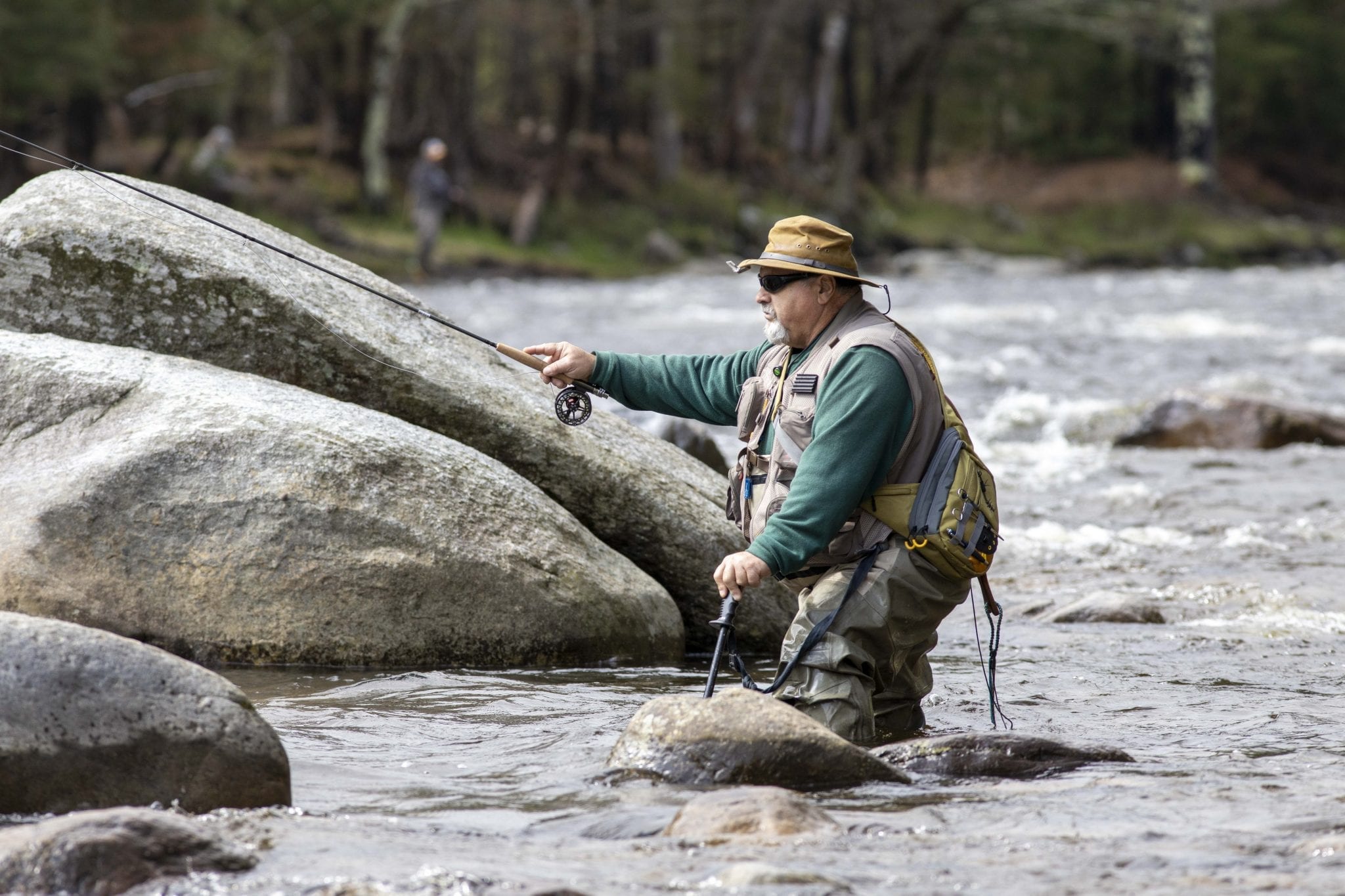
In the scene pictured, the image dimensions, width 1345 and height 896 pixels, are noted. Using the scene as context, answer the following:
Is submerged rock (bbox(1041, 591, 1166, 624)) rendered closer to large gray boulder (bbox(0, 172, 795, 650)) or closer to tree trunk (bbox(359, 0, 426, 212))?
large gray boulder (bbox(0, 172, 795, 650))

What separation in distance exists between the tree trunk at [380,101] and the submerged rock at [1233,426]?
929 inches

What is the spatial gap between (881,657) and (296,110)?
39.0 meters

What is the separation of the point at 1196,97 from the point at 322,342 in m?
45.4

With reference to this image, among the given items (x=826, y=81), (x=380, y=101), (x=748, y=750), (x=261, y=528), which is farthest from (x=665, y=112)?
(x=748, y=750)

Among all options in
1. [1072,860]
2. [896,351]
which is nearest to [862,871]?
[1072,860]

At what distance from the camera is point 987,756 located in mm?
4312

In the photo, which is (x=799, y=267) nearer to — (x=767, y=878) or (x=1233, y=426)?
(x=767, y=878)

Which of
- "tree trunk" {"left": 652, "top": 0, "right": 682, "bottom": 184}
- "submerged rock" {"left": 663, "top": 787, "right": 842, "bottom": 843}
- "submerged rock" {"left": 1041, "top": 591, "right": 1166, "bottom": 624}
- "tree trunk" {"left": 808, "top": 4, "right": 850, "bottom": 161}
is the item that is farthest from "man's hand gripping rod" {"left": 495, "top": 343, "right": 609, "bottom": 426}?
"tree trunk" {"left": 808, "top": 4, "right": 850, "bottom": 161}

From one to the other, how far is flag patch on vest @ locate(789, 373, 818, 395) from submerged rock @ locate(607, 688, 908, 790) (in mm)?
907

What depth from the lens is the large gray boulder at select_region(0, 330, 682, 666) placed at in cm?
537

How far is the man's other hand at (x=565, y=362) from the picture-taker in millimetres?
5238

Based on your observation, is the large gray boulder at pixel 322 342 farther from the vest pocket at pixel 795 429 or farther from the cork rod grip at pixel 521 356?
the vest pocket at pixel 795 429

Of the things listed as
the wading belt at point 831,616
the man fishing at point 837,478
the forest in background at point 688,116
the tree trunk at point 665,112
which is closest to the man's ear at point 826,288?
the man fishing at point 837,478

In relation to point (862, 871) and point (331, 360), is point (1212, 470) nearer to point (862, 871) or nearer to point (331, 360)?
point (331, 360)
